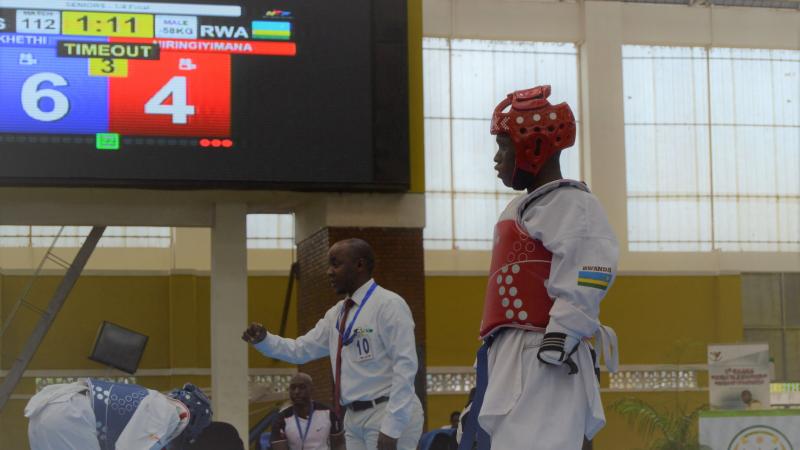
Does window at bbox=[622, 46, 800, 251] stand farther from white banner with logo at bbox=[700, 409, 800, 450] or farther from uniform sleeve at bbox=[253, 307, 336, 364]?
uniform sleeve at bbox=[253, 307, 336, 364]

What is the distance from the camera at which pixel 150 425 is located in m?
6.22

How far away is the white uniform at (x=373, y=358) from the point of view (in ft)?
23.5

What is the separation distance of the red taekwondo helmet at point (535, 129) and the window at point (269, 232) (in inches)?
786

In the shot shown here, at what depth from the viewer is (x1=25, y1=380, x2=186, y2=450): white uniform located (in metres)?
6.05

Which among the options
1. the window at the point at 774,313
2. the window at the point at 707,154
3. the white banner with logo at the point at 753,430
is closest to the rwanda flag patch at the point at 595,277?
the white banner with logo at the point at 753,430

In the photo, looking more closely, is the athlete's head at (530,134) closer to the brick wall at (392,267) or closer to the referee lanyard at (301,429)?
the referee lanyard at (301,429)

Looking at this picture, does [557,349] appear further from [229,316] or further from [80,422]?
[229,316]

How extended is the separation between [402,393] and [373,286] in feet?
2.52

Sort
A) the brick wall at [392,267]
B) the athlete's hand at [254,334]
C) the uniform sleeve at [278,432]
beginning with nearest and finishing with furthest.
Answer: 1. the athlete's hand at [254,334]
2. the uniform sleeve at [278,432]
3. the brick wall at [392,267]

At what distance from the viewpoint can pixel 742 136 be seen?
2686cm

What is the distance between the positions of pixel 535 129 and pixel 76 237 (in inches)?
767

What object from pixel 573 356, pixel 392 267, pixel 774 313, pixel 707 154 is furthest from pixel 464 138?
pixel 573 356

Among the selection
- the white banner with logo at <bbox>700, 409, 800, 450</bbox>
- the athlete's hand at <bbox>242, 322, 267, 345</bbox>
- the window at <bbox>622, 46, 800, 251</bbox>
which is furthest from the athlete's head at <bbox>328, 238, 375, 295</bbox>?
the window at <bbox>622, 46, 800, 251</bbox>

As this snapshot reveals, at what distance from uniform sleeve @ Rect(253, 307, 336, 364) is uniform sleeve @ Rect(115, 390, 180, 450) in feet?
2.69
